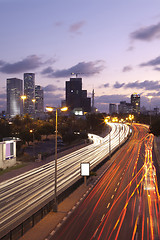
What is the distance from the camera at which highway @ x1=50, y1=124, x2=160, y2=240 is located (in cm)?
1850

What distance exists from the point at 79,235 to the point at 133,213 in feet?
23.8

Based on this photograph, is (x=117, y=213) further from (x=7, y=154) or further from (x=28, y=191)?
(x=7, y=154)

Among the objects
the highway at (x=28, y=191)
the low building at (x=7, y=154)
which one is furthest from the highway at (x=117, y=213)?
the low building at (x=7, y=154)

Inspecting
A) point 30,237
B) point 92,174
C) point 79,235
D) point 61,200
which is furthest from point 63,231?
point 92,174

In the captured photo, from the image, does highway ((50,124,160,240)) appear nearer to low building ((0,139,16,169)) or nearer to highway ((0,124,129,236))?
highway ((0,124,129,236))

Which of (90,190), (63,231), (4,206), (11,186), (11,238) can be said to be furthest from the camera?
(11,186)

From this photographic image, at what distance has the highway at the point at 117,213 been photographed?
1850 cm

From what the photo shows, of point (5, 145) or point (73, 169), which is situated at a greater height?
point (5, 145)

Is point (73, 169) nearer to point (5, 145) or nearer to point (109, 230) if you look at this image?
point (5, 145)

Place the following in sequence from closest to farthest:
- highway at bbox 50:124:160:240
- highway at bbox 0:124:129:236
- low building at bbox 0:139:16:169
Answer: highway at bbox 50:124:160:240, highway at bbox 0:124:129:236, low building at bbox 0:139:16:169

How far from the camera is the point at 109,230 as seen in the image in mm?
19203

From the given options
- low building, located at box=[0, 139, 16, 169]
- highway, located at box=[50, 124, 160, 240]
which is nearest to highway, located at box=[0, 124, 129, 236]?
highway, located at box=[50, 124, 160, 240]

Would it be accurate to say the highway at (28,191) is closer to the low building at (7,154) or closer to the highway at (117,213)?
the highway at (117,213)

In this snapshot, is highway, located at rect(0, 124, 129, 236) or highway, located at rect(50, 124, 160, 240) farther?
highway, located at rect(0, 124, 129, 236)
